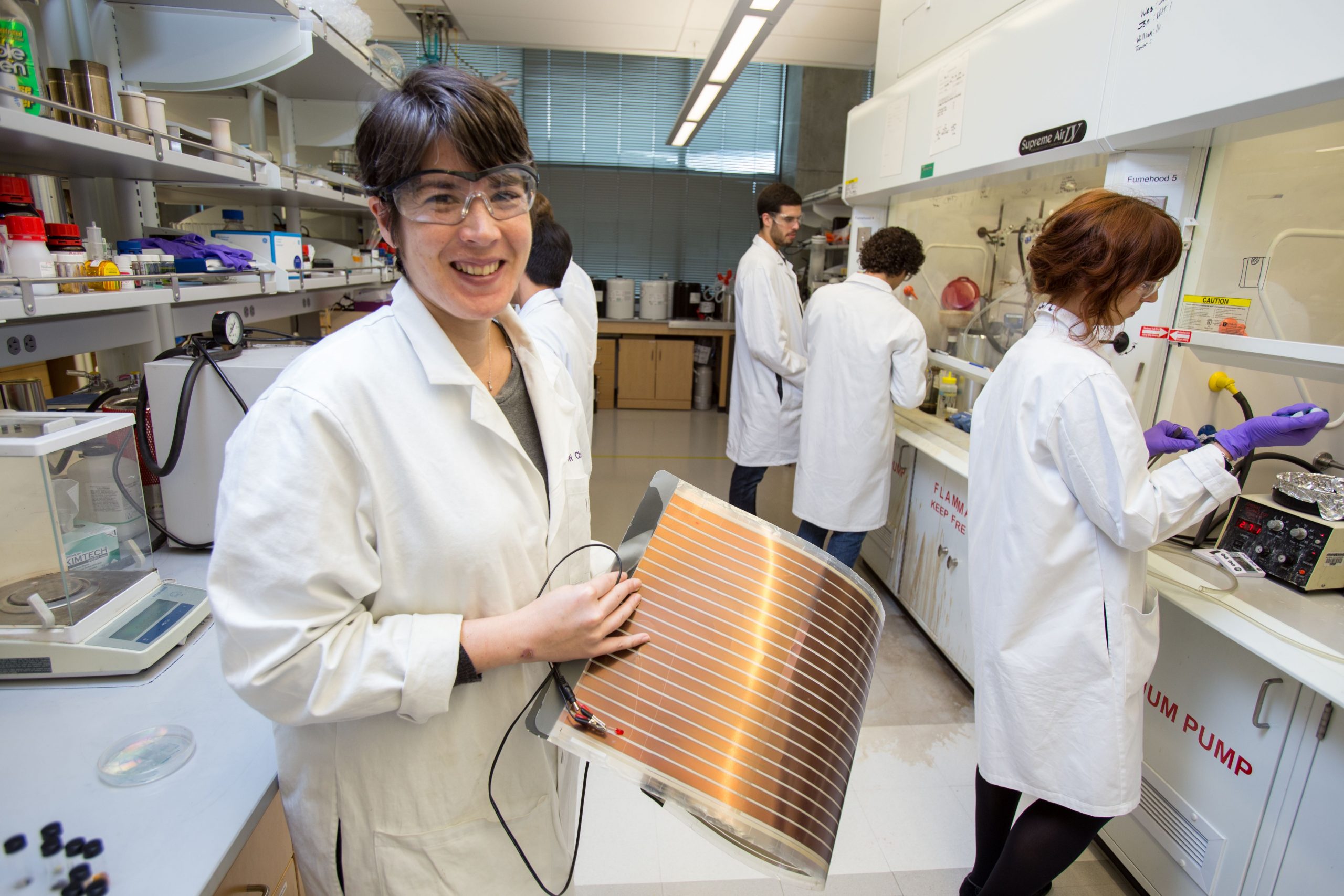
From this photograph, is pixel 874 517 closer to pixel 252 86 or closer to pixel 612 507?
pixel 612 507

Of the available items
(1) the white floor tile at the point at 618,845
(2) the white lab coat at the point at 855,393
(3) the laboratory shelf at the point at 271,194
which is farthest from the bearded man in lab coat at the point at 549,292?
(1) the white floor tile at the point at 618,845

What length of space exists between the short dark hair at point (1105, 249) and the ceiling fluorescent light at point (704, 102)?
282cm

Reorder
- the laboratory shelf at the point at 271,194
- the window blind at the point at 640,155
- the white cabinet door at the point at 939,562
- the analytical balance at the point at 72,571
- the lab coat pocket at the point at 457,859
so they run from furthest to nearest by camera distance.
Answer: the window blind at the point at 640,155
the white cabinet door at the point at 939,562
the laboratory shelf at the point at 271,194
the analytical balance at the point at 72,571
the lab coat pocket at the point at 457,859

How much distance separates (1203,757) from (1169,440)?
643 millimetres

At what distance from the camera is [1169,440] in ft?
4.79

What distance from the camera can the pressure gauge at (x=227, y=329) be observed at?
1.40 m

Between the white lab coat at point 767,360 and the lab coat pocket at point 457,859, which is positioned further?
the white lab coat at point 767,360

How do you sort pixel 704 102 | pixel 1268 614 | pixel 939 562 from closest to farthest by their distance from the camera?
pixel 1268 614 → pixel 939 562 → pixel 704 102

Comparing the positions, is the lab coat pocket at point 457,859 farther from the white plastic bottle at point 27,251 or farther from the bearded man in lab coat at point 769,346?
the bearded man in lab coat at point 769,346

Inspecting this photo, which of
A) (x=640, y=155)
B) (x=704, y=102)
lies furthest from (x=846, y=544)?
(x=640, y=155)

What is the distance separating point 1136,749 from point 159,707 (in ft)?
5.21

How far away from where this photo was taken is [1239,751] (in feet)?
4.45

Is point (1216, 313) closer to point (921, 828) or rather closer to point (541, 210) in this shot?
A: point (921, 828)

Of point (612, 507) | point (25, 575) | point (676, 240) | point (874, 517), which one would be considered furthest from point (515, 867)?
point (676, 240)
